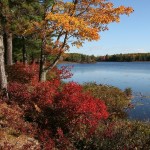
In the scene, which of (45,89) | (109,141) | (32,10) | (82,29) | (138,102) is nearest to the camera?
(109,141)

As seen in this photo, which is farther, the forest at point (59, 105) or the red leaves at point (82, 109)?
the red leaves at point (82, 109)

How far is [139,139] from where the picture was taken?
1190 cm

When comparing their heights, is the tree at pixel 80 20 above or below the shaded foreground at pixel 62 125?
Answer: above

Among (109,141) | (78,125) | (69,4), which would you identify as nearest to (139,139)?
(109,141)

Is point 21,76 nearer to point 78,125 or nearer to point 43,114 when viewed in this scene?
point 43,114

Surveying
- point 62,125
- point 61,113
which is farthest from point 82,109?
point 62,125

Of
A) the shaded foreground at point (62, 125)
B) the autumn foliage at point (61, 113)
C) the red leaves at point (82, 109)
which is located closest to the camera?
the shaded foreground at point (62, 125)

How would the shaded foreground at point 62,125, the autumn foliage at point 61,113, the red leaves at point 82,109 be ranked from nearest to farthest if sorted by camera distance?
the shaded foreground at point 62,125 → the autumn foliage at point 61,113 → the red leaves at point 82,109

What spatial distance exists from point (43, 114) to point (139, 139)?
4.60 meters

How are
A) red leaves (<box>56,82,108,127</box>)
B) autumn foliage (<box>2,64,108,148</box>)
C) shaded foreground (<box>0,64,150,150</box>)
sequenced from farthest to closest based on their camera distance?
red leaves (<box>56,82,108,127</box>)
autumn foliage (<box>2,64,108,148</box>)
shaded foreground (<box>0,64,150,150</box>)

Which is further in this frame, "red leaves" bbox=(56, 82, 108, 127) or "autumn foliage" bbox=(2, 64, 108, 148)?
"red leaves" bbox=(56, 82, 108, 127)

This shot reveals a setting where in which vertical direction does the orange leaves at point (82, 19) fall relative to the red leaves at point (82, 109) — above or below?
above

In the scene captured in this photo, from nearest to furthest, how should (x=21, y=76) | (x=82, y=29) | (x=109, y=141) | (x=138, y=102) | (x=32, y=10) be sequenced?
(x=109, y=141)
(x=82, y=29)
(x=32, y=10)
(x=21, y=76)
(x=138, y=102)

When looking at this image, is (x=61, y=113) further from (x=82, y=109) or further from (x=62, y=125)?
(x=82, y=109)
